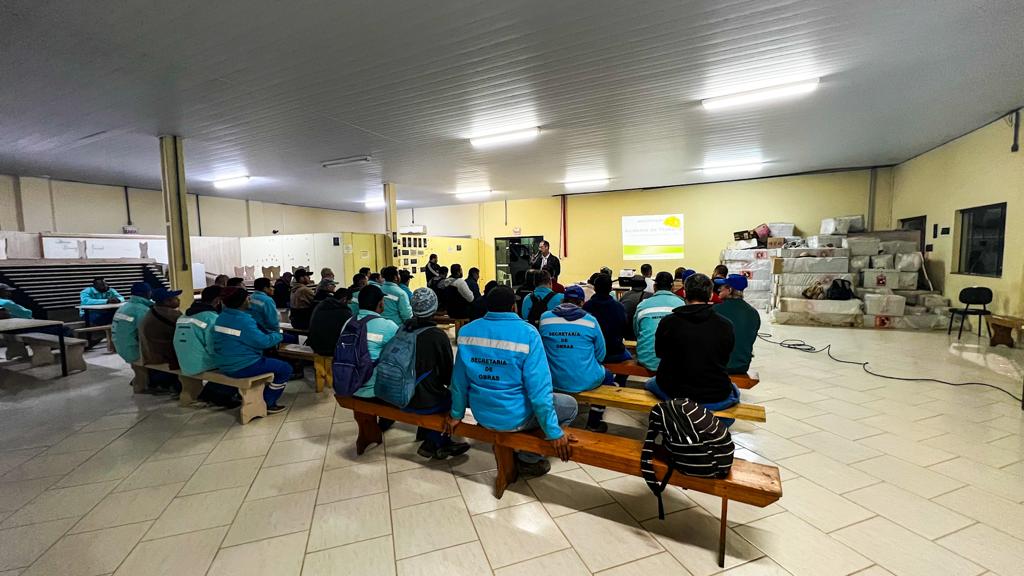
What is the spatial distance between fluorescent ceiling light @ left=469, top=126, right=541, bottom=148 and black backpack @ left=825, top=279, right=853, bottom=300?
6.66m

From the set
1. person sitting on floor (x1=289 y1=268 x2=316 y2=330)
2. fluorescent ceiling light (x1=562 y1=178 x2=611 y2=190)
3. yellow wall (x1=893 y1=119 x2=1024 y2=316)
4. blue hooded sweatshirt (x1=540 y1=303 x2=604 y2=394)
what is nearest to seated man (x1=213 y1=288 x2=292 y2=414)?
person sitting on floor (x1=289 y1=268 x2=316 y2=330)

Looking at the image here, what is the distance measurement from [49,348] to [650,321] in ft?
27.8

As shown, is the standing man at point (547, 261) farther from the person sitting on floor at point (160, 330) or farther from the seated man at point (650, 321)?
the person sitting on floor at point (160, 330)

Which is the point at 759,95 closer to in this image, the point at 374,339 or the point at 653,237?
the point at 374,339

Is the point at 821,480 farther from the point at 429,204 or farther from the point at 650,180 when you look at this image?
the point at 429,204

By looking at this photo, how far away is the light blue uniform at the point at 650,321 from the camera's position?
336 cm

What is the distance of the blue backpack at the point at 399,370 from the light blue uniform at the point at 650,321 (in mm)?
1853

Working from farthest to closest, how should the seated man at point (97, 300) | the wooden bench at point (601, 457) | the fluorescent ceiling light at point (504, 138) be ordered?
1. the seated man at point (97, 300)
2. the fluorescent ceiling light at point (504, 138)
3. the wooden bench at point (601, 457)

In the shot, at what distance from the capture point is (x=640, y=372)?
3529 mm

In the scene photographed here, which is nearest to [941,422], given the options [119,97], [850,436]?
[850,436]

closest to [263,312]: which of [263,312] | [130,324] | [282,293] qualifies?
[263,312]

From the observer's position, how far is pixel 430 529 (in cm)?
225

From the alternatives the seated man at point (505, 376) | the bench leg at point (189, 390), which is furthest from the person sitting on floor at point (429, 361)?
the bench leg at point (189, 390)

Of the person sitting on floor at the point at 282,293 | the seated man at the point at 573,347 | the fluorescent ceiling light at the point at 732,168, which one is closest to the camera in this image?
the seated man at the point at 573,347
